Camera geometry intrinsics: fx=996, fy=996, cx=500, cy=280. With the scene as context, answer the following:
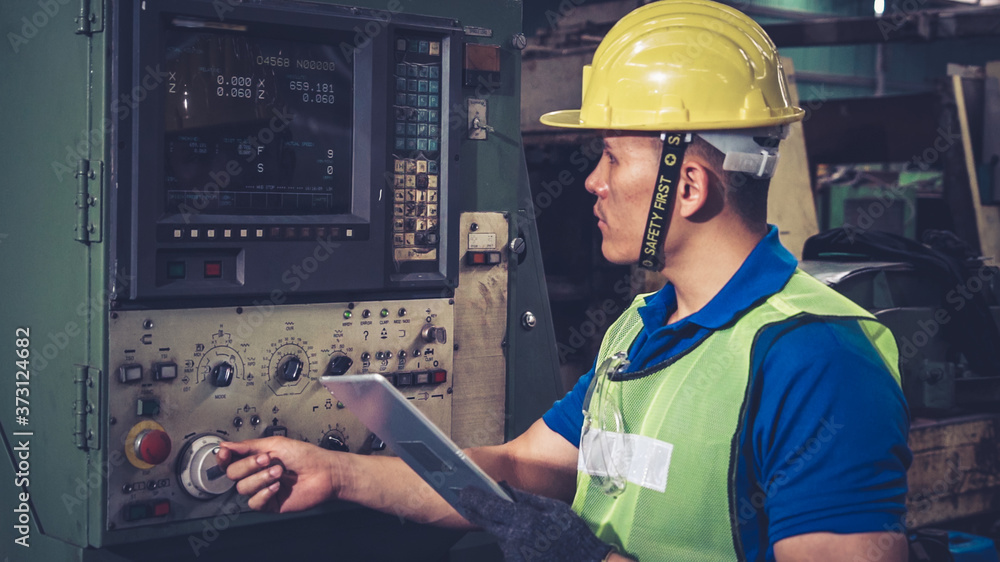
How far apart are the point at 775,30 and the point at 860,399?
4012 millimetres

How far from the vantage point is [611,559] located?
4.39ft

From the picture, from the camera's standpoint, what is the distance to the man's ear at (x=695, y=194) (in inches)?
55.9

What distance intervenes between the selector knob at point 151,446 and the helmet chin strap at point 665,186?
0.80m

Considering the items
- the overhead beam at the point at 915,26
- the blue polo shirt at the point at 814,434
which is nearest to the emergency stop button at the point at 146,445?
the blue polo shirt at the point at 814,434

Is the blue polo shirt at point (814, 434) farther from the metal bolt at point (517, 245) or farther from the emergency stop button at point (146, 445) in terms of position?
the emergency stop button at point (146, 445)

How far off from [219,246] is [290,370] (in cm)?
24

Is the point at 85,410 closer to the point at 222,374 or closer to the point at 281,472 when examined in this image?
the point at 222,374

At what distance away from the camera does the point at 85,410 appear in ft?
5.01

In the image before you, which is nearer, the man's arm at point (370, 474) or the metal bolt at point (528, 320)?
the man's arm at point (370, 474)

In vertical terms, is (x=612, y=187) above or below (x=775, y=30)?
below

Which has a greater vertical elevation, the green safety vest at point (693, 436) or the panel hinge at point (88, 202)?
the panel hinge at point (88, 202)

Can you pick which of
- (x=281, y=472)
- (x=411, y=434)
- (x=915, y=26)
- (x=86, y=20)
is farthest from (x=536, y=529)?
(x=915, y=26)

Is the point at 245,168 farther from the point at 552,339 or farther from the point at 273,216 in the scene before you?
the point at 552,339

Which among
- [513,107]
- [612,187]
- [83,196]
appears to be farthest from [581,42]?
[83,196]
